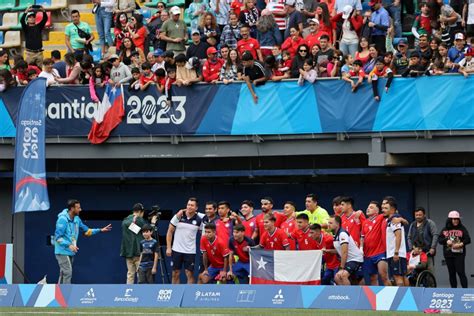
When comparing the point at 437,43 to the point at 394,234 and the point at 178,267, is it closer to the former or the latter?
the point at 394,234

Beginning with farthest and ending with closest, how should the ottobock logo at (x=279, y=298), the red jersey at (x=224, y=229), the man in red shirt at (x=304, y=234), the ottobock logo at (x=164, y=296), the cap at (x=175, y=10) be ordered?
the cap at (x=175, y=10)
the red jersey at (x=224, y=229)
the man in red shirt at (x=304, y=234)
the ottobock logo at (x=164, y=296)
the ottobock logo at (x=279, y=298)

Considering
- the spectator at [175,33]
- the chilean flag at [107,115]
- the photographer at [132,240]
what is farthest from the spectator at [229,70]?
the photographer at [132,240]

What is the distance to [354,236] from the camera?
22.6 meters

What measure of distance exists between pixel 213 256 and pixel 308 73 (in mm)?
4542

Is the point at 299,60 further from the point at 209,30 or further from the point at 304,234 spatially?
the point at 304,234

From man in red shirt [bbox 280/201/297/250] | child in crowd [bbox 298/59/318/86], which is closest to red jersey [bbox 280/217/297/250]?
man in red shirt [bbox 280/201/297/250]

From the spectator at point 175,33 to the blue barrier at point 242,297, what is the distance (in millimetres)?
8300

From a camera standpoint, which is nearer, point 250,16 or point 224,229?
point 224,229

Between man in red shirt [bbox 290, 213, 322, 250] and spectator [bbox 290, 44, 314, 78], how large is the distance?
4.46 metres

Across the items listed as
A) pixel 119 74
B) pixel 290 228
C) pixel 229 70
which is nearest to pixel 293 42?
pixel 229 70

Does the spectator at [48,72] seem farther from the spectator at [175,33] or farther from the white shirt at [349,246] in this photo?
the white shirt at [349,246]

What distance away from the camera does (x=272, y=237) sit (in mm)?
23203

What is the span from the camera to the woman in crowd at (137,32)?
1156 inches

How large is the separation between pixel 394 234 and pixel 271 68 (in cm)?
560
